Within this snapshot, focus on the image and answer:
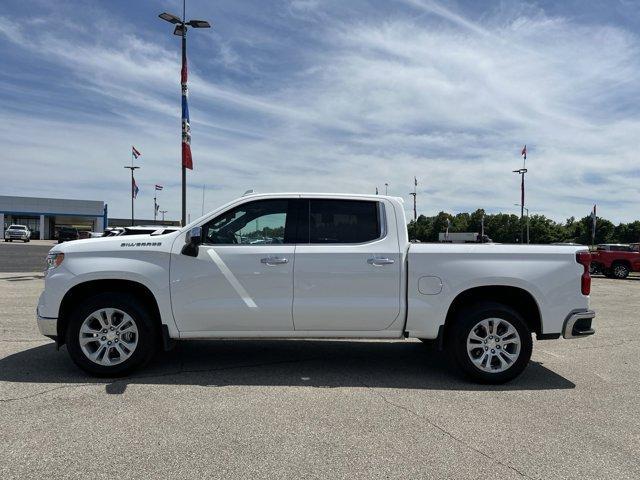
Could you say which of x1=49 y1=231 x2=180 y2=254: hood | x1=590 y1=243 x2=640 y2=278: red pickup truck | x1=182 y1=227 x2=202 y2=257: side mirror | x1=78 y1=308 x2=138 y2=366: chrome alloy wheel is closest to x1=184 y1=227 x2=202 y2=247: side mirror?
x1=182 y1=227 x2=202 y2=257: side mirror

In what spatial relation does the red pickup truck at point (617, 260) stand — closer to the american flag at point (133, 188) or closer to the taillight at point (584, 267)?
the taillight at point (584, 267)

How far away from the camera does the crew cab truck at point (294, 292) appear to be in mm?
5137

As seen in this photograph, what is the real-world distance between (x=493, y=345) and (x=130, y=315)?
11.9 feet

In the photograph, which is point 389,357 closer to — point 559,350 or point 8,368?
point 559,350

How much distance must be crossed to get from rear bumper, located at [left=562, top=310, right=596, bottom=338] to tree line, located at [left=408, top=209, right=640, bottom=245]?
255 ft

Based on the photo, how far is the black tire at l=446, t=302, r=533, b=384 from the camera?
5172 mm

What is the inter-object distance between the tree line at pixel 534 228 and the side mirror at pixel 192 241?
3096 inches

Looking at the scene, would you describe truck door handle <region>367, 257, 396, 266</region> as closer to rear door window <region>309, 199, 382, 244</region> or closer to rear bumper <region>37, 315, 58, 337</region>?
rear door window <region>309, 199, 382, 244</region>

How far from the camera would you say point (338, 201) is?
551 cm

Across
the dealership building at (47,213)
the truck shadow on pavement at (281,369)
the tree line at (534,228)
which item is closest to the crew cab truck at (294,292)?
the truck shadow on pavement at (281,369)

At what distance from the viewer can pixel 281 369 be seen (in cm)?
561

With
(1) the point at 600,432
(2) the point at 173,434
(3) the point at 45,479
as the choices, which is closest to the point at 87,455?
(3) the point at 45,479

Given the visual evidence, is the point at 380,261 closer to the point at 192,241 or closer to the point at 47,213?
the point at 192,241

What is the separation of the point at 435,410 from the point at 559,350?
11.4 ft
